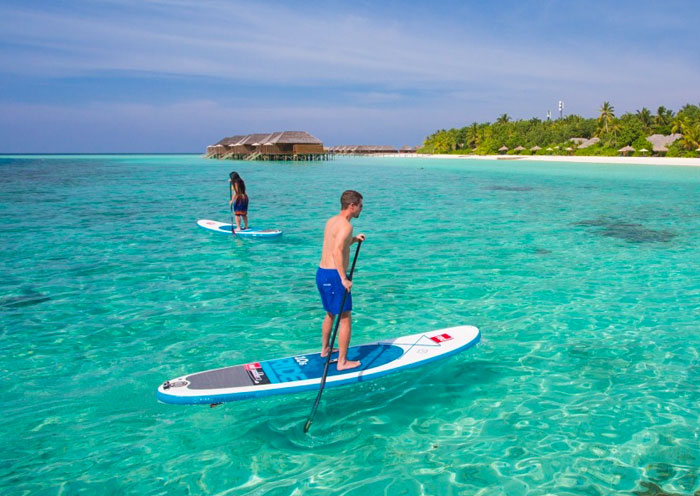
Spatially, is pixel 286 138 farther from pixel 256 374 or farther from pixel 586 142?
pixel 256 374

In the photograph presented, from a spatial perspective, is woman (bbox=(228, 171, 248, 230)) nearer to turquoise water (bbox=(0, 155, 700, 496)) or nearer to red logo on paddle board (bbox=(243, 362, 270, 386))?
turquoise water (bbox=(0, 155, 700, 496))

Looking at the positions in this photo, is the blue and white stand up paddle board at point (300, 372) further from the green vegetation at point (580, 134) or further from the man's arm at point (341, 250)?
the green vegetation at point (580, 134)

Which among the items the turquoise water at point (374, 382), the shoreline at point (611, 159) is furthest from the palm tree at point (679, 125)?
the turquoise water at point (374, 382)

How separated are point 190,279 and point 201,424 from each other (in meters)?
5.89

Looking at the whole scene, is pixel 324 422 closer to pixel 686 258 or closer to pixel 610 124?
pixel 686 258

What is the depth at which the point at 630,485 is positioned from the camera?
416 centimetres

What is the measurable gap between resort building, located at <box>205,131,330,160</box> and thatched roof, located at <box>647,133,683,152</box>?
50.5 meters

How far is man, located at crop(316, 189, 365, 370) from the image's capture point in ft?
16.3

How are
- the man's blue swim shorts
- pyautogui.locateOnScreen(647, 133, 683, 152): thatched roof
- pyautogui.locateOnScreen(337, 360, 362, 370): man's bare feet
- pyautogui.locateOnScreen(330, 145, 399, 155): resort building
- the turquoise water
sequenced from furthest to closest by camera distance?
1. pyautogui.locateOnScreen(330, 145, 399, 155): resort building
2. pyautogui.locateOnScreen(647, 133, 683, 152): thatched roof
3. pyautogui.locateOnScreen(337, 360, 362, 370): man's bare feet
4. the man's blue swim shorts
5. the turquoise water

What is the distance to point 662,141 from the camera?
6806 centimetres

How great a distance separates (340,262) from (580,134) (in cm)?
9908

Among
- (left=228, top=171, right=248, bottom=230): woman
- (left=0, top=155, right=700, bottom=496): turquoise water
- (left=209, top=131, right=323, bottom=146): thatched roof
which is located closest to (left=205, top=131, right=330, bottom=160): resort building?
(left=209, top=131, right=323, bottom=146): thatched roof

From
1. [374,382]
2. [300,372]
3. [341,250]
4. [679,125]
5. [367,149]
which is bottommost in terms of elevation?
[374,382]

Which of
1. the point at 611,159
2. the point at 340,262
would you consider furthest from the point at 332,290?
the point at 611,159
